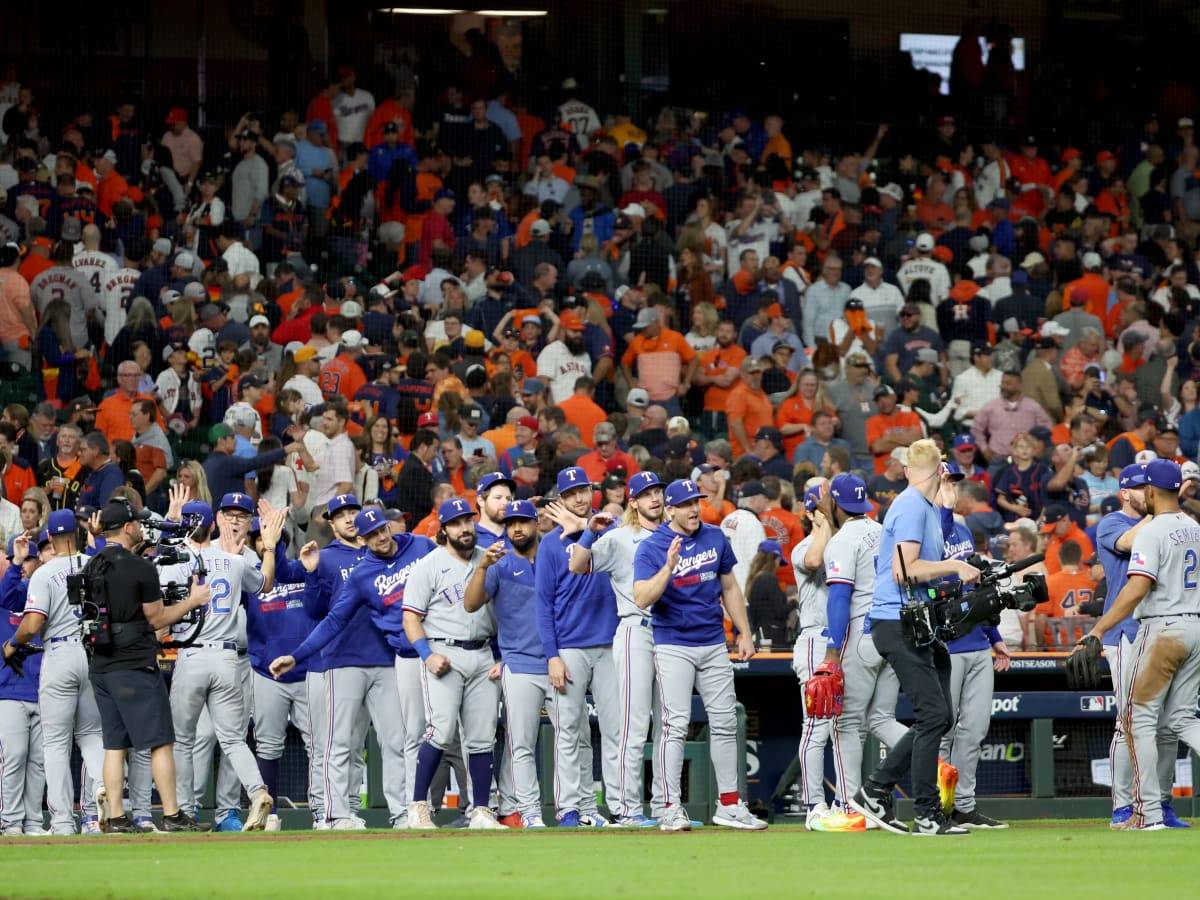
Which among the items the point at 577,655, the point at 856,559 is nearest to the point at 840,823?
the point at 856,559

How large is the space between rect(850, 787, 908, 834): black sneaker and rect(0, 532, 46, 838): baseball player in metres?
4.98

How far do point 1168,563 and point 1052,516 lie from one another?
5476mm

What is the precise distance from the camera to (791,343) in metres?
19.0

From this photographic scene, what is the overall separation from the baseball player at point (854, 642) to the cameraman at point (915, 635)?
0.67 metres

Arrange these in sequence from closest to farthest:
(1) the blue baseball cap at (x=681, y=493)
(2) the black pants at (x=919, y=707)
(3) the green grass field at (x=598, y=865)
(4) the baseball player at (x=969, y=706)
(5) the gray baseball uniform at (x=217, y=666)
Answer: (3) the green grass field at (x=598, y=865), (2) the black pants at (x=919, y=707), (1) the blue baseball cap at (x=681, y=493), (4) the baseball player at (x=969, y=706), (5) the gray baseball uniform at (x=217, y=666)

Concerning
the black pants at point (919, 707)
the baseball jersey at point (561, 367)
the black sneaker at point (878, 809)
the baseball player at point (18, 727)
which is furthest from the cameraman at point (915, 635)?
the baseball jersey at point (561, 367)

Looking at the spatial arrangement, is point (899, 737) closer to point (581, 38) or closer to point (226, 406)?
point (226, 406)

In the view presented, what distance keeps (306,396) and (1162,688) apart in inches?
347

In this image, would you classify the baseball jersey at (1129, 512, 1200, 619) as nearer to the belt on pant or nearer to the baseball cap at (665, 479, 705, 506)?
the baseball cap at (665, 479, 705, 506)

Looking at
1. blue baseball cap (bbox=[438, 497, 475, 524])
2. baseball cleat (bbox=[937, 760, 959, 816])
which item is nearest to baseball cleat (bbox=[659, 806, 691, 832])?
baseball cleat (bbox=[937, 760, 959, 816])

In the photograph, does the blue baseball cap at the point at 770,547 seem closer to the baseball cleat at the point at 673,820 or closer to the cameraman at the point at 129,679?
the baseball cleat at the point at 673,820

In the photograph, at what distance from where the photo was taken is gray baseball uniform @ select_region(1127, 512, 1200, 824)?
373 inches

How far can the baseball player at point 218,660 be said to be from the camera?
444 inches

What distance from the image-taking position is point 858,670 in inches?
404
